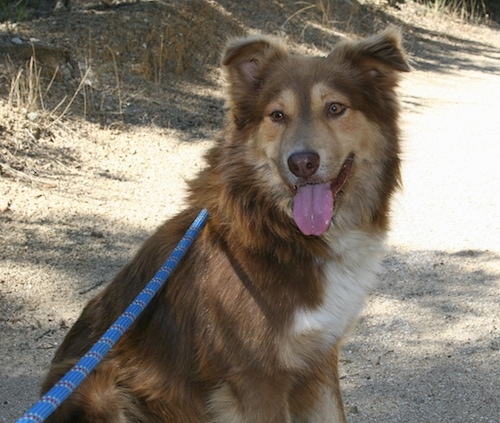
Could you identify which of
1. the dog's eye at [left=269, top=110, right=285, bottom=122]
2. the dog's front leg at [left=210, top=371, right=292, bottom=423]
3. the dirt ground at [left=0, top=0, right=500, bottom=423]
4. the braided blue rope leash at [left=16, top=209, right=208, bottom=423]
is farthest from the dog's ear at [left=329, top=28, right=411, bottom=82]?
the dog's front leg at [left=210, top=371, right=292, bottom=423]

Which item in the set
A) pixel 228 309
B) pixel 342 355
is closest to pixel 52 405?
pixel 228 309

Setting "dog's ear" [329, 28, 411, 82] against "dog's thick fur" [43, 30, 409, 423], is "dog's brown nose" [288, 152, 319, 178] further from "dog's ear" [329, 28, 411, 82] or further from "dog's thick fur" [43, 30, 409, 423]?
"dog's ear" [329, 28, 411, 82]

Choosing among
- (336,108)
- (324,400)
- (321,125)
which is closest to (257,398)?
(324,400)

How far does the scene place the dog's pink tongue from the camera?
3.71 meters

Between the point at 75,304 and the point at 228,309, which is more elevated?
the point at 228,309

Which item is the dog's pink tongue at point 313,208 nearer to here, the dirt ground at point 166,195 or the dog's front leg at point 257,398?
the dog's front leg at point 257,398

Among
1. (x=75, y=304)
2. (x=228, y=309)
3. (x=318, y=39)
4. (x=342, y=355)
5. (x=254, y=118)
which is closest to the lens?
(x=228, y=309)

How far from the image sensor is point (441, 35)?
20750mm

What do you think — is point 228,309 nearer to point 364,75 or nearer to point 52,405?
point 52,405

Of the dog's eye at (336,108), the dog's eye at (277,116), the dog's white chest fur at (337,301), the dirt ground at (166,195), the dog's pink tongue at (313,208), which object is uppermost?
the dog's eye at (336,108)

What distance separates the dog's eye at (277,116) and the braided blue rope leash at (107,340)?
599 mm

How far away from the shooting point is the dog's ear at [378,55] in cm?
393

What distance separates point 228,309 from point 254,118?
1008 millimetres

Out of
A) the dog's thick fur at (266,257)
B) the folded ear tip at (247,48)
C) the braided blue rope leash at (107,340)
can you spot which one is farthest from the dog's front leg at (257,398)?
the folded ear tip at (247,48)
